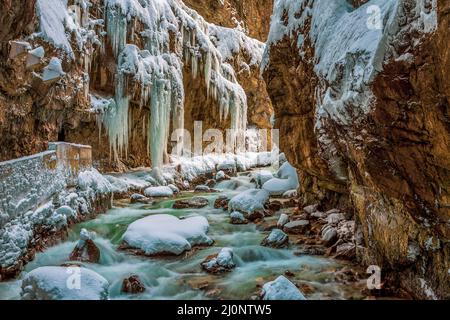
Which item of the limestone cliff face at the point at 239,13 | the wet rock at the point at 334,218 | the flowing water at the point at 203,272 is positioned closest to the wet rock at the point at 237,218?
the flowing water at the point at 203,272

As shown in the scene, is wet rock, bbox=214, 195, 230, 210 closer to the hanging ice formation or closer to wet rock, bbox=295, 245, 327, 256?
the hanging ice formation

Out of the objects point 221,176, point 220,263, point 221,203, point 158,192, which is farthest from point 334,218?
point 221,176

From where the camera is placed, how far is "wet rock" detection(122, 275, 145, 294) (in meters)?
5.77

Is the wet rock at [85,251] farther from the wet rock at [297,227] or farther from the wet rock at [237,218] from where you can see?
the wet rock at [297,227]

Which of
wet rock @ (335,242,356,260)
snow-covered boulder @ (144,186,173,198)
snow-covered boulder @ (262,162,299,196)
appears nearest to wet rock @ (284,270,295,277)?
wet rock @ (335,242,356,260)

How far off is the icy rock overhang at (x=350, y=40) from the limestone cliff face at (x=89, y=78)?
4983 millimetres

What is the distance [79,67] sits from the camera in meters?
12.5

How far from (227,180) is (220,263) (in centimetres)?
1147

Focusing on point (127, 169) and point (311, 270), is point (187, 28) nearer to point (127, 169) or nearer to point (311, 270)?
point (127, 169)

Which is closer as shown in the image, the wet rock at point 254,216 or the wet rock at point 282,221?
the wet rock at point 282,221

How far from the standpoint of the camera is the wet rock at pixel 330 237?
778 centimetres

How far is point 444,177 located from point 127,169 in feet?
45.0

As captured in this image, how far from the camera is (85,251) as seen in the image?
7.17m
